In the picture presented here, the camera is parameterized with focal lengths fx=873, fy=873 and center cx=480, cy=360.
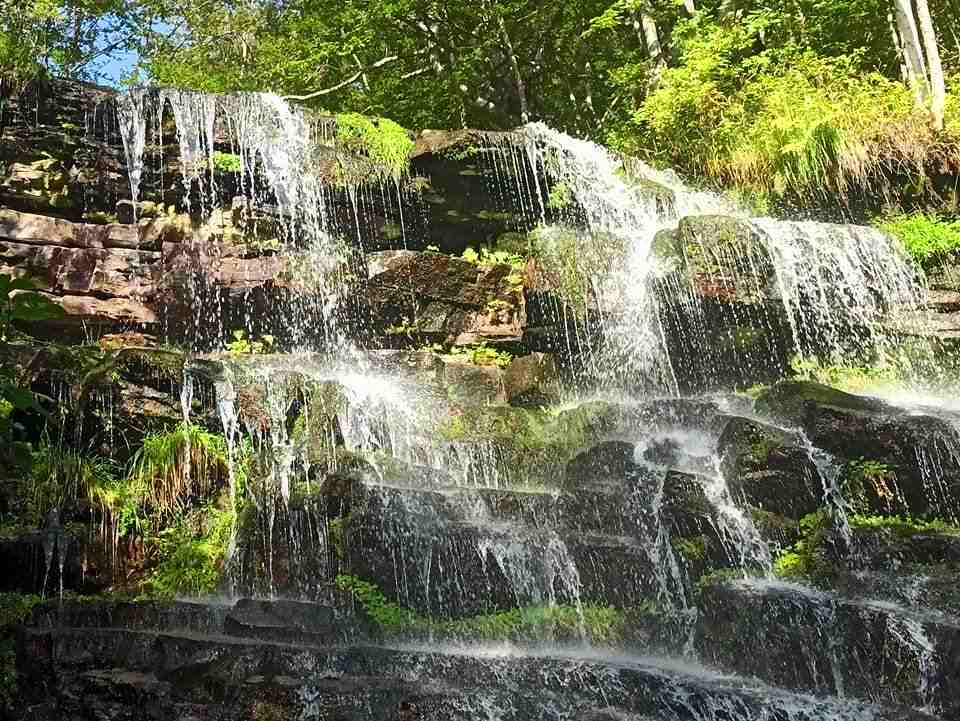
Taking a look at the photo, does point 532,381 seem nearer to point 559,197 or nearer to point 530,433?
point 530,433

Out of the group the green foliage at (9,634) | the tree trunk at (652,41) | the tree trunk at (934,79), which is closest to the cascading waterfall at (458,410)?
the green foliage at (9,634)

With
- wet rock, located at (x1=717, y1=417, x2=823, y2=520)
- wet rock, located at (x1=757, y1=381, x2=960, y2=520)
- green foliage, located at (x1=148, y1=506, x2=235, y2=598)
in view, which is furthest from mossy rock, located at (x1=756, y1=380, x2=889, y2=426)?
green foliage, located at (x1=148, y1=506, x2=235, y2=598)

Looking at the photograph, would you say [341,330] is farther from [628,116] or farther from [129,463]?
[628,116]

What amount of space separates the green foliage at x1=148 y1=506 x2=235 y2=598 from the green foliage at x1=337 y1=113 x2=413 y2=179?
21.4 feet

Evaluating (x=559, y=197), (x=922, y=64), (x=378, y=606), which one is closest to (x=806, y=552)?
(x=378, y=606)

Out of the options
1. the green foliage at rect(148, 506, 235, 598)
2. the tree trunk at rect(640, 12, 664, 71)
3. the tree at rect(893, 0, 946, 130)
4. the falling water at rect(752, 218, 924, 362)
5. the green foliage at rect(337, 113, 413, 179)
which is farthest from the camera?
the tree trunk at rect(640, 12, 664, 71)

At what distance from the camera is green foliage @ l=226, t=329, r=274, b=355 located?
12195 millimetres

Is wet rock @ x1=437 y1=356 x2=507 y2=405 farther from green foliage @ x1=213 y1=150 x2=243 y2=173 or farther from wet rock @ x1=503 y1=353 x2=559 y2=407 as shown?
green foliage @ x1=213 y1=150 x2=243 y2=173

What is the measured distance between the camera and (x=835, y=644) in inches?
240

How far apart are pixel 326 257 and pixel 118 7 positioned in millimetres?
11443

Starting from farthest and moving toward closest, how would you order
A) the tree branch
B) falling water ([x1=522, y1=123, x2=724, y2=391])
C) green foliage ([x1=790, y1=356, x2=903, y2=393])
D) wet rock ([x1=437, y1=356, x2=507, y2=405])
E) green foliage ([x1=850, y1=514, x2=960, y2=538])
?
the tree branch < falling water ([x1=522, y1=123, x2=724, y2=391]) < green foliage ([x1=790, y1=356, x2=903, y2=393]) < wet rock ([x1=437, y1=356, x2=507, y2=405]) < green foliage ([x1=850, y1=514, x2=960, y2=538])

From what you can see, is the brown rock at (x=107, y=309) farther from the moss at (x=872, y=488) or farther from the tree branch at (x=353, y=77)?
the moss at (x=872, y=488)

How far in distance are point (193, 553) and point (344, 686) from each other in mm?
3622

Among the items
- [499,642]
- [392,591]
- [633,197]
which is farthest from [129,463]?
[633,197]
